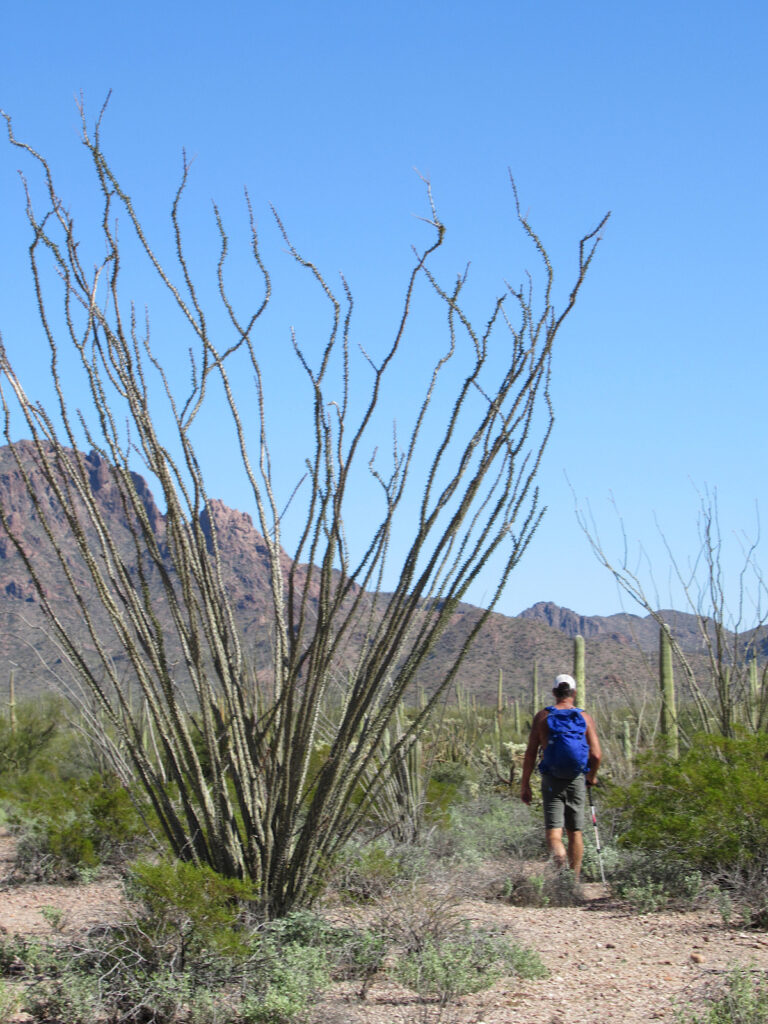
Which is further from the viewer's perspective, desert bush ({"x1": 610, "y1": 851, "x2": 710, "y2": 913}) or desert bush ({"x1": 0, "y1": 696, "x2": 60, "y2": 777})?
desert bush ({"x1": 0, "y1": 696, "x2": 60, "y2": 777})

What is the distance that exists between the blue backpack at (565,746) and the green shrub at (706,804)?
0.30 metres

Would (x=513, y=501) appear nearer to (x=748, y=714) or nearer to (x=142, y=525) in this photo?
(x=142, y=525)

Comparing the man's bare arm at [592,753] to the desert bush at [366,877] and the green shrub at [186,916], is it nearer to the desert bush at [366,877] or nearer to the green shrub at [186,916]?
the desert bush at [366,877]

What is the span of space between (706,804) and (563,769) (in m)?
1.12

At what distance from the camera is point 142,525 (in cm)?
419

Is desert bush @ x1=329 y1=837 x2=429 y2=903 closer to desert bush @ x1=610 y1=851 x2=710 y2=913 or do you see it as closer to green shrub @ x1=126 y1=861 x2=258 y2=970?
green shrub @ x1=126 y1=861 x2=258 y2=970

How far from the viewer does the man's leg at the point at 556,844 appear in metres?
6.57

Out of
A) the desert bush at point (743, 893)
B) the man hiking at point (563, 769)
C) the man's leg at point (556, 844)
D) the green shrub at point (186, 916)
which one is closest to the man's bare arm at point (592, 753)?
the man hiking at point (563, 769)

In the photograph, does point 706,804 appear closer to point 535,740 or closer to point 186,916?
point 535,740

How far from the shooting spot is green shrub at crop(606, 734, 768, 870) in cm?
561

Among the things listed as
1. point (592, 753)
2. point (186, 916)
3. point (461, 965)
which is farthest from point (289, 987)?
point (592, 753)

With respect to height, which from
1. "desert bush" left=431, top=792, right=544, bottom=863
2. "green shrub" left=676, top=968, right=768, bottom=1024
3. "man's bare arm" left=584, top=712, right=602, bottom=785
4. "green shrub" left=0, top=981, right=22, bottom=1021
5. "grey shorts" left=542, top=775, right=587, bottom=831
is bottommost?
"green shrub" left=0, top=981, right=22, bottom=1021

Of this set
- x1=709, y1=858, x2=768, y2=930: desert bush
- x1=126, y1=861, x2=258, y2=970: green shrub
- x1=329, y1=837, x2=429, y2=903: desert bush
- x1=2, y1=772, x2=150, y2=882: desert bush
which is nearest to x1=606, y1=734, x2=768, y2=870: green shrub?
x1=709, y1=858, x2=768, y2=930: desert bush

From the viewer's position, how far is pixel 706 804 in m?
5.75
